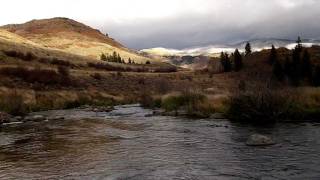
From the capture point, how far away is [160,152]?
74.6 ft

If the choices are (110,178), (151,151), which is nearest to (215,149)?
(151,151)

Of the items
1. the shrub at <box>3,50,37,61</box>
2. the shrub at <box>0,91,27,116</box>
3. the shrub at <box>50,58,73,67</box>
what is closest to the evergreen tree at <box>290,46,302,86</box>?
the shrub at <box>0,91,27,116</box>

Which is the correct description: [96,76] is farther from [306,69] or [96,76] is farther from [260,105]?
[260,105]

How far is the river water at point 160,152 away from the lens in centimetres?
1808

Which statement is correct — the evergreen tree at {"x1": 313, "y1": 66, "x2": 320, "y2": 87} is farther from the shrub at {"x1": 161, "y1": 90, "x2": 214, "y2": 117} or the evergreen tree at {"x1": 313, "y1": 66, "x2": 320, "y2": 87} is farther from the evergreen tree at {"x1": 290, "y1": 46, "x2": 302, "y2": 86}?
the shrub at {"x1": 161, "y1": 90, "x2": 214, "y2": 117}

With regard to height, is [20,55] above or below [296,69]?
above

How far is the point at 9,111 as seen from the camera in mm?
47281

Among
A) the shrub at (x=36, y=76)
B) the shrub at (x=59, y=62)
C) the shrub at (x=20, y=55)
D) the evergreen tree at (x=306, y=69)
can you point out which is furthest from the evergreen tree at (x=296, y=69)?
the shrub at (x=20, y=55)

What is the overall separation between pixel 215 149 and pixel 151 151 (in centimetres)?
304

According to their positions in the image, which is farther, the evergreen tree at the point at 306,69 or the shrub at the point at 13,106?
the evergreen tree at the point at 306,69

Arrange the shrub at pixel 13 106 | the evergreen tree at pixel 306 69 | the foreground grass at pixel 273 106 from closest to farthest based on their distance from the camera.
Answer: the foreground grass at pixel 273 106, the shrub at pixel 13 106, the evergreen tree at pixel 306 69

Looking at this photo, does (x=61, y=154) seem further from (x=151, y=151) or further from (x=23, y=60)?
(x=23, y=60)

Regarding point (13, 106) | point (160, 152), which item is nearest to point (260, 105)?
point (160, 152)

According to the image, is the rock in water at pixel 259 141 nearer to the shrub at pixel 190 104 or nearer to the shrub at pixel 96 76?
the shrub at pixel 190 104
